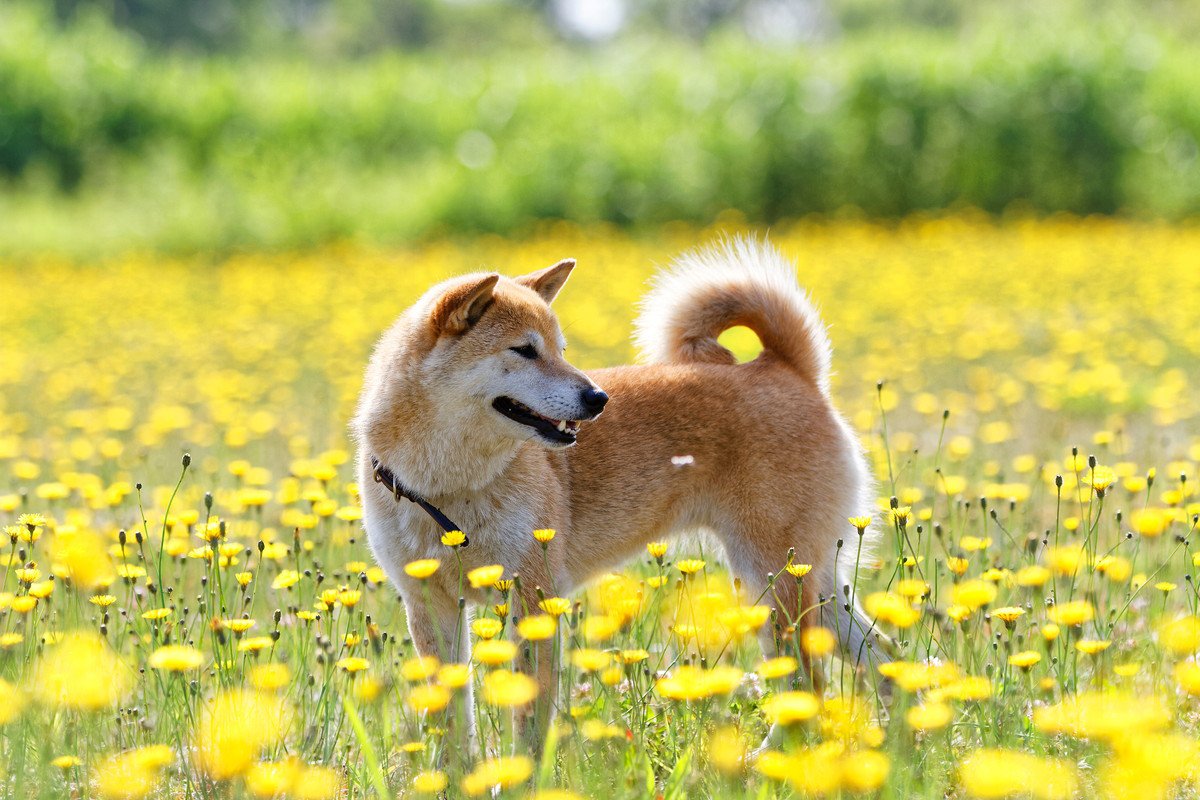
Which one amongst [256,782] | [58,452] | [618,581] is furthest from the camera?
[58,452]

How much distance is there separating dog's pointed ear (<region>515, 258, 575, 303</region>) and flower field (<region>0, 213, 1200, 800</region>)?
0.24m

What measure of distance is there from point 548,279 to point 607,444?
1.69ft

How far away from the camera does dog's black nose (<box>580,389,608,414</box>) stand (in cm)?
298

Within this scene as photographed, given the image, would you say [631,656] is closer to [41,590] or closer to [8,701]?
[8,701]

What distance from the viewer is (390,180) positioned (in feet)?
50.1

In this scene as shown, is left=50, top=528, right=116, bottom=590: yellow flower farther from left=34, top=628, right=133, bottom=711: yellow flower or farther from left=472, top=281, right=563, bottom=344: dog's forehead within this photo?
left=472, top=281, right=563, bottom=344: dog's forehead

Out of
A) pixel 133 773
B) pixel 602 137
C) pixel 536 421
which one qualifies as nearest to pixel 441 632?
pixel 536 421

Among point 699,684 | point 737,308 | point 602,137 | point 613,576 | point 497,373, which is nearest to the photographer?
point 699,684

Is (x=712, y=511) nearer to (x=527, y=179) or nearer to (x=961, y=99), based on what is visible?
(x=527, y=179)

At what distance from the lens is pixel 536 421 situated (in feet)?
9.91

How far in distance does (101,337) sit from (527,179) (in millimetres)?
6391

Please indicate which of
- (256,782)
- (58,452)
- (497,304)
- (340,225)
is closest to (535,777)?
(256,782)

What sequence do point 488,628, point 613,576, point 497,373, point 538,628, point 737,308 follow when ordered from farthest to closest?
point 737,308
point 613,576
point 497,373
point 488,628
point 538,628

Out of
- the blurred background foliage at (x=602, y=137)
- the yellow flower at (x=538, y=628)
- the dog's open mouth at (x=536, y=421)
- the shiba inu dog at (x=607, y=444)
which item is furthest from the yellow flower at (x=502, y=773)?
the blurred background foliage at (x=602, y=137)
